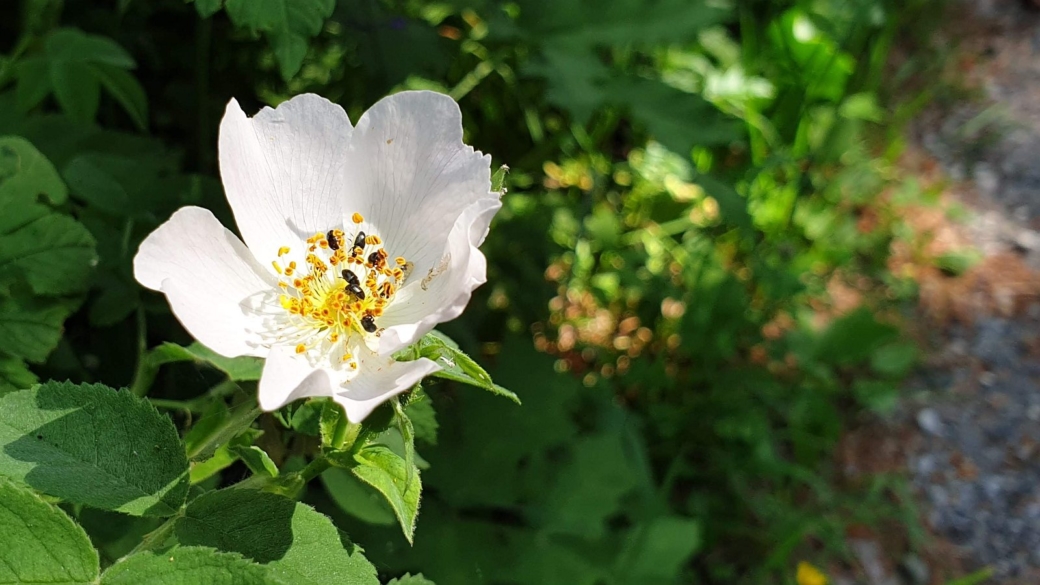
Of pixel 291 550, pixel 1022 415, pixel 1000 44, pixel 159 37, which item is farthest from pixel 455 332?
pixel 1000 44

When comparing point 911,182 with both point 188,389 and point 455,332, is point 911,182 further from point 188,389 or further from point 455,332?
point 188,389

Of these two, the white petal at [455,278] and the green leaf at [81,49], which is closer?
the white petal at [455,278]

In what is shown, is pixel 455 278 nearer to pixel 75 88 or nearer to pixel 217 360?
pixel 217 360

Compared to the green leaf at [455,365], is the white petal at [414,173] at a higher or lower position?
higher

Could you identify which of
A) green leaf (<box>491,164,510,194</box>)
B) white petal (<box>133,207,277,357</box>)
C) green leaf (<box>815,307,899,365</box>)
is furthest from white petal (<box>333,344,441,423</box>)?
green leaf (<box>815,307,899,365</box>)

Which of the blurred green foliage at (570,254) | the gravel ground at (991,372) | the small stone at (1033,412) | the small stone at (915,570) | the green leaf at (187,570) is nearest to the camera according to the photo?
the green leaf at (187,570)

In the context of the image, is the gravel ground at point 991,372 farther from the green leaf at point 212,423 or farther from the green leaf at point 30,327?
the green leaf at point 30,327

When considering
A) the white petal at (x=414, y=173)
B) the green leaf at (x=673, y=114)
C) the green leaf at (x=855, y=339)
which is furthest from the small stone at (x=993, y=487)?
the white petal at (x=414, y=173)

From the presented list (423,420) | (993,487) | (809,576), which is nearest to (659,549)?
(809,576)
